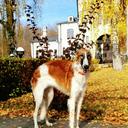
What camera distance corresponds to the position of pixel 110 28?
98.9ft

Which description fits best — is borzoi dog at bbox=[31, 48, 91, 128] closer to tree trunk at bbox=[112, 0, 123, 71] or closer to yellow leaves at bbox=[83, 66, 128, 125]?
yellow leaves at bbox=[83, 66, 128, 125]

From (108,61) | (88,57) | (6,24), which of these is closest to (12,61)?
(6,24)

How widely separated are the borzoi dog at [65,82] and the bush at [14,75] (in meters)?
6.51

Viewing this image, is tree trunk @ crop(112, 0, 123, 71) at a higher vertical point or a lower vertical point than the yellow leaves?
higher

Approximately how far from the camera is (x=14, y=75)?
17.2 m

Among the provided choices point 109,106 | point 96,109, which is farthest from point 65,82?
point 109,106

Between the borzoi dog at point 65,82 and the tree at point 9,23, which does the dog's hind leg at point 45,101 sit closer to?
the borzoi dog at point 65,82

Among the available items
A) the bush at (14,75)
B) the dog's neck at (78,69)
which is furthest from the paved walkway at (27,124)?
the bush at (14,75)

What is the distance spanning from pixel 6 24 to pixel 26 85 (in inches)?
228

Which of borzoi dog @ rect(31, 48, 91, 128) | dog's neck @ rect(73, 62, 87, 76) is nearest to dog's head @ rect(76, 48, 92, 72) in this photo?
borzoi dog @ rect(31, 48, 91, 128)

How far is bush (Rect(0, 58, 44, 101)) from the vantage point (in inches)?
645

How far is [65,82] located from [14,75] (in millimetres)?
8164

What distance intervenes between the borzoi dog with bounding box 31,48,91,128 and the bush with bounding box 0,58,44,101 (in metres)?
6.51

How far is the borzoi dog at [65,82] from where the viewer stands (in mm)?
8680
